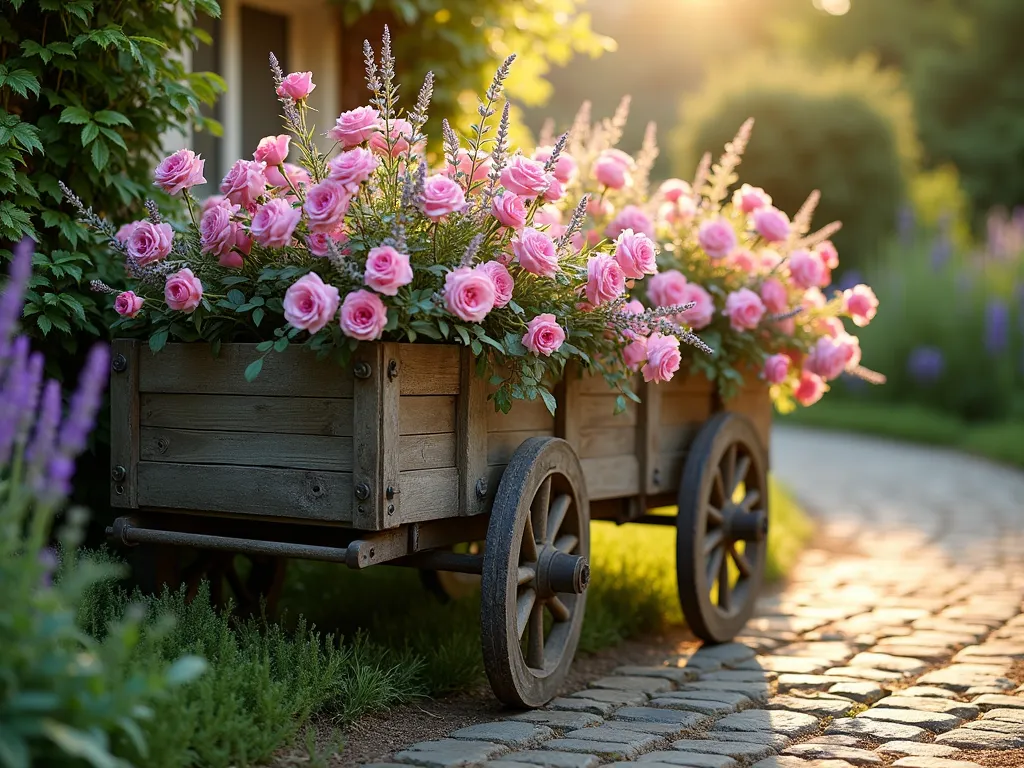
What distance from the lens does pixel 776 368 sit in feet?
14.4

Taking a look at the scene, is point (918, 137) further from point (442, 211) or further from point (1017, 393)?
point (442, 211)

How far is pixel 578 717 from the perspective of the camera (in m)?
3.42

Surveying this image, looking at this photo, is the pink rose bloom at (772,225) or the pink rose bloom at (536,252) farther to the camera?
the pink rose bloom at (772,225)

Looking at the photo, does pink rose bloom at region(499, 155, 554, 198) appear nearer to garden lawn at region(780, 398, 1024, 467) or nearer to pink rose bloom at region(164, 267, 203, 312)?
pink rose bloom at region(164, 267, 203, 312)

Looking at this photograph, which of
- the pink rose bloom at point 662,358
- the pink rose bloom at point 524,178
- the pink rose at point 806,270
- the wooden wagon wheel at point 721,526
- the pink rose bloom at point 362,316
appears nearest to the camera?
the pink rose bloom at point 362,316

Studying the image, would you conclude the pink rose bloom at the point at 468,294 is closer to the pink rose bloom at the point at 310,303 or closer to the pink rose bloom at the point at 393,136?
the pink rose bloom at the point at 310,303

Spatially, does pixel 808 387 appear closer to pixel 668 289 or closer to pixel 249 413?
pixel 668 289

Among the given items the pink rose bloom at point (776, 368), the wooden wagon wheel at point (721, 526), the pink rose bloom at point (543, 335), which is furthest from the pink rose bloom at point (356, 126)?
the pink rose bloom at point (776, 368)

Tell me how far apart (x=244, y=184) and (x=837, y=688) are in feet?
7.60

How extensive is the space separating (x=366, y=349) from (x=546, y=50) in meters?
3.40

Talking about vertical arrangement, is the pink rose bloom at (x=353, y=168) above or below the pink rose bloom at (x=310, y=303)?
above

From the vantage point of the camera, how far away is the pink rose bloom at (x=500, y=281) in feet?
10.3

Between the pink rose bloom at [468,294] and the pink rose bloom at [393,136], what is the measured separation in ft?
1.52

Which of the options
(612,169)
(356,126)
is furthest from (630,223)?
(356,126)
